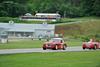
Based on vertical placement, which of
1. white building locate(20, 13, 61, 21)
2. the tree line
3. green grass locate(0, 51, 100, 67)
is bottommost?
green grass locate(0, 51, 100, 67)

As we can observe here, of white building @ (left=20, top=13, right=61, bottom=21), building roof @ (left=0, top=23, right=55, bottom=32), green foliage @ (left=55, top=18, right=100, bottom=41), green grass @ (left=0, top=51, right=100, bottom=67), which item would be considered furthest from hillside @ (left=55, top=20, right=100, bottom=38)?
green grass @ (left=0, top=51, right=100, bottom=67)

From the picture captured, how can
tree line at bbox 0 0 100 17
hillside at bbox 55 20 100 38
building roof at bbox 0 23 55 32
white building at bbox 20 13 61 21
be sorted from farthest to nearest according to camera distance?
tree line at bbox 0 0 100 17, white building at bbox 20 13 61 21, hillside at bbox 55 20 100 38, building roof at bbox 0 23 55 32

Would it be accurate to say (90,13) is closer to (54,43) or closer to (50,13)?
(50,13)

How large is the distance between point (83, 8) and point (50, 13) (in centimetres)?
1797

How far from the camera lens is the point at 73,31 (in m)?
129

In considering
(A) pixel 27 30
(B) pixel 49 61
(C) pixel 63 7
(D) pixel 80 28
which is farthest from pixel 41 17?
(B) pixel 49 61

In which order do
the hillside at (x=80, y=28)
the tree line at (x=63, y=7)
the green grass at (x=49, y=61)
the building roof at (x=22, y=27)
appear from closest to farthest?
the green grass at (x=49, y=61) < the building roof at (x=22, y=27) < the hillside at (x=80, y=28) < the tree line at (x=63, y=7)

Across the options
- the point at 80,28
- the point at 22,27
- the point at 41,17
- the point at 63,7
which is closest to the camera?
the point at 22,27

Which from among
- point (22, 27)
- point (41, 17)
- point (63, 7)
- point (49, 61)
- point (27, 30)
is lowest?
point (49, 61)

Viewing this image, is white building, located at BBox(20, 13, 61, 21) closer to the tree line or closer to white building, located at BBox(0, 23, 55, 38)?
the tree line

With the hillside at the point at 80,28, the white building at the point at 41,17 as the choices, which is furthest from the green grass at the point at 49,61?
the white building at the point at 41,17

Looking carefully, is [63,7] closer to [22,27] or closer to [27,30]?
[22,27]

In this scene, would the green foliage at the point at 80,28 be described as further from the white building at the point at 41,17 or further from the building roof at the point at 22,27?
the white building at the point at 41,17

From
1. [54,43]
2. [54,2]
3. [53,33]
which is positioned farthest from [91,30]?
[54,43]
